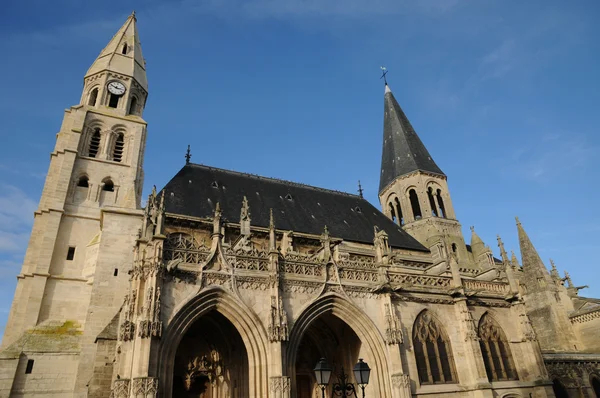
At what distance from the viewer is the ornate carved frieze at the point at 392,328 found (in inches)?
534

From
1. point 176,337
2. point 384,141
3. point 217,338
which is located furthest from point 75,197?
point 384,141

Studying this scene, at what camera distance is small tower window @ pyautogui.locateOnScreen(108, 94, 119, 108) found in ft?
77.1

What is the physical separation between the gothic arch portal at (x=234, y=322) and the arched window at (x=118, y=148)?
514 inches

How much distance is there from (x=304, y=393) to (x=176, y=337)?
6.20 m

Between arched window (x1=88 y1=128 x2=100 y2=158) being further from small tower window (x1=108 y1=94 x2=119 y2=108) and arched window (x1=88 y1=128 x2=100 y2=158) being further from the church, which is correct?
small tower window (x1=108 y1=94 x2=119 y2=108)

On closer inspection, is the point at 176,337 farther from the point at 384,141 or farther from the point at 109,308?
the point at 384,141

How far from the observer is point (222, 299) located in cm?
1205

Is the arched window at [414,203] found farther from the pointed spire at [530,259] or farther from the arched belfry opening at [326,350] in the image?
the arched belfry opening at [326,350]

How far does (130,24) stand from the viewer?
27.7m

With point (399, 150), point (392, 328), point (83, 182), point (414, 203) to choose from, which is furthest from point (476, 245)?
point (83, 182)

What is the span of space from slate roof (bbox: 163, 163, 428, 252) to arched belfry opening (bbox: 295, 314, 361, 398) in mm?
6657

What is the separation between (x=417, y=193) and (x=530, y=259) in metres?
9.99

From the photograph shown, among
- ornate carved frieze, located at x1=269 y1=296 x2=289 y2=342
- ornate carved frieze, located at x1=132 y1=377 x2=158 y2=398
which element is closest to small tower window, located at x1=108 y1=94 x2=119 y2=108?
ornate carved frieze, located at x1=269 y1=296 x2=289 y2=342

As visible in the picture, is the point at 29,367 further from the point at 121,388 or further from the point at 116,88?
the point at 116,88
